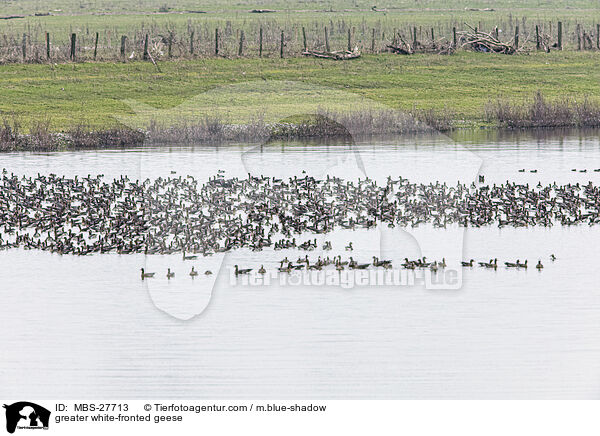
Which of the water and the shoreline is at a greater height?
the shoreline

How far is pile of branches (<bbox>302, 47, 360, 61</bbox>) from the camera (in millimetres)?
81125

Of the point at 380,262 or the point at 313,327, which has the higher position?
the point at 380,262

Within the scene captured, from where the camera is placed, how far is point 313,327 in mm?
20984

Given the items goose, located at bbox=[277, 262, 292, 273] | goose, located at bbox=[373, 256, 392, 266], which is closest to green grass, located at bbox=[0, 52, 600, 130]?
goose, located at bbox=[277, 262, 292, 273]

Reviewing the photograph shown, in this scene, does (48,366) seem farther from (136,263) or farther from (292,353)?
(136,263)

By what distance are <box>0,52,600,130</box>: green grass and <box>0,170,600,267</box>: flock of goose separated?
2428 centimetres

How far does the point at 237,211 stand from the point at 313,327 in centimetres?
1098

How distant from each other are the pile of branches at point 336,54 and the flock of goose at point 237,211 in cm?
4615

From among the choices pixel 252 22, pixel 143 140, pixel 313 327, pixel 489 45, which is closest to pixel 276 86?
pixel 143 140

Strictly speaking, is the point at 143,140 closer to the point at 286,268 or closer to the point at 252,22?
the point at 286,268

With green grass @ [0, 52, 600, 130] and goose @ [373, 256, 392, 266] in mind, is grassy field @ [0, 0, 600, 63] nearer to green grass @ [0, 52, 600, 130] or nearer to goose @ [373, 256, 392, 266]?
green grass @ [0, 52, 600, 130]

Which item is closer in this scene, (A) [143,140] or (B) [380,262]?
(B) [380,262]

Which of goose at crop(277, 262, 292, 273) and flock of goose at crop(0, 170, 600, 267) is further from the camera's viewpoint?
flock of goose at crop(0, 170, 600, 267)
